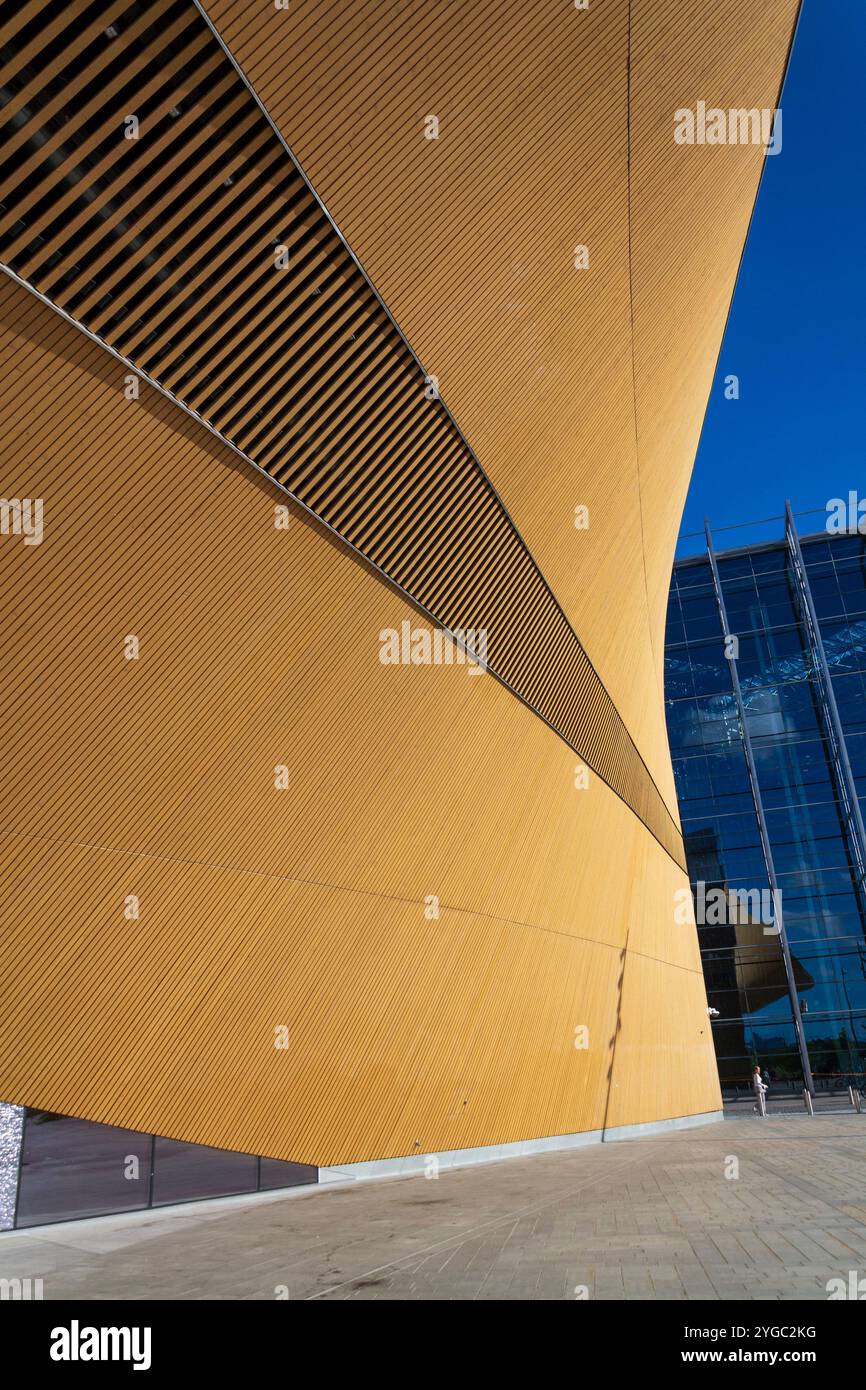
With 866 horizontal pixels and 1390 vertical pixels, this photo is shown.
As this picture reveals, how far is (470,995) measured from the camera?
1143 centimetres

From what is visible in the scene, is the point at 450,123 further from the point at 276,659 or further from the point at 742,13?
the point at 276,659

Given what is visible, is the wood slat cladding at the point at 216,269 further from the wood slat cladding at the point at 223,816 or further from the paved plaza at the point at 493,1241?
the paved plaza at the point at 493,1241

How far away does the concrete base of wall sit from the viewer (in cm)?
965

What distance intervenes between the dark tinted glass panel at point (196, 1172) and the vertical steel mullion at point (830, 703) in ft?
75.8

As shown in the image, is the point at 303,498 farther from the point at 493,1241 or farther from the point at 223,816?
the point at 493,1241

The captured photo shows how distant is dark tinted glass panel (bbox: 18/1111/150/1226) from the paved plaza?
0.52 feet

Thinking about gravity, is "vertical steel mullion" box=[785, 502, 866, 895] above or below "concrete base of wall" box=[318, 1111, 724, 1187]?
above

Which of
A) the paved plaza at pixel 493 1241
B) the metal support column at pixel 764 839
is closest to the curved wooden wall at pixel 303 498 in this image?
the paved plaza at pixel 493 1241

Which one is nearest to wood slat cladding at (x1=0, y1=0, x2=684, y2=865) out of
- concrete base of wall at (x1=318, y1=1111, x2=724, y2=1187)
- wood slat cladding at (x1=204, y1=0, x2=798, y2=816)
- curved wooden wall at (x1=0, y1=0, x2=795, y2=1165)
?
curved wooden wall at (x1=0, y1=0, x2=795, y2=1165)

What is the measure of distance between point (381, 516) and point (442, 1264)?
20.0 ft

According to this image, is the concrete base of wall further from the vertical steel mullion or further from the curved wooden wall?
the vertical steel mullion

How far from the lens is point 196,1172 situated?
8.70 meters

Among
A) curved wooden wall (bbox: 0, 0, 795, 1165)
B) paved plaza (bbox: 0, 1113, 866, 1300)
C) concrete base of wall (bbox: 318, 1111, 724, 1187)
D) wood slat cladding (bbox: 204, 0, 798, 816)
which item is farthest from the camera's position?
concrete base of wall (bbox: 318, 1111, 724, 1187)
